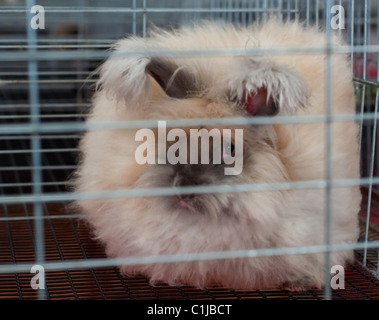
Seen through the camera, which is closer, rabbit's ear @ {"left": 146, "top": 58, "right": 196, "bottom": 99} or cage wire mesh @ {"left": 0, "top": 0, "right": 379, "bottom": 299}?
cage wire mesh @ {"left": 0, "top": 0, "right": 379, "bottom": 299}

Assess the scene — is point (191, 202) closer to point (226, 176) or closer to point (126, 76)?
point (226, 176)

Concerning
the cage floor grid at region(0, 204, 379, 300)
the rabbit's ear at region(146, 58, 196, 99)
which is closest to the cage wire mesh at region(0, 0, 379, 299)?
the cage floor grid at region(0, 204, 379, 300)

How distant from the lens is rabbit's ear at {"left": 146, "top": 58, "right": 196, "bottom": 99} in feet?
4.58

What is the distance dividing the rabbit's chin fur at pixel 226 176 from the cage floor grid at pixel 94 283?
0.03 m

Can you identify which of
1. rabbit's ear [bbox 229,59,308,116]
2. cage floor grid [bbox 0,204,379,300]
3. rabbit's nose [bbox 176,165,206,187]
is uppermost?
rabbit's ear [bbox 229,59,308,116]

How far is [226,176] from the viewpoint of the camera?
1339mm

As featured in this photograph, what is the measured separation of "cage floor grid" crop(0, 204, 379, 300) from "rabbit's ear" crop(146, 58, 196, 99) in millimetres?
473

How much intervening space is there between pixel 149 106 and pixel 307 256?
1.71ft

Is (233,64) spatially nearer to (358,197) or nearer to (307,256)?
(307,256)

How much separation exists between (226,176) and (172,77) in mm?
259

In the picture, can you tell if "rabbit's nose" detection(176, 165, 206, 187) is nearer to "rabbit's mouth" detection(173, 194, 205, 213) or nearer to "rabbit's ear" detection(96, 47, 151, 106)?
"rabbit's mouth" detection(173, 194, 205, 213)

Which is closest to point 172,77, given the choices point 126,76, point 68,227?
point 126,76

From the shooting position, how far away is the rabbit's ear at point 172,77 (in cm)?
139

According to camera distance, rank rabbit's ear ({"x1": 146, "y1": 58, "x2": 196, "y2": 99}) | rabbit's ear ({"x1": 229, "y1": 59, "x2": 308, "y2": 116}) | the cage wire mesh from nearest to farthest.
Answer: the cage wire mesh
rabbit's ear ({"x1": 229, "y1": 59, "x2": 308, "y2": 116})
rabbit's ear ({"x1": 146, "y1": 58, "x2": 196, "y2": 99})
